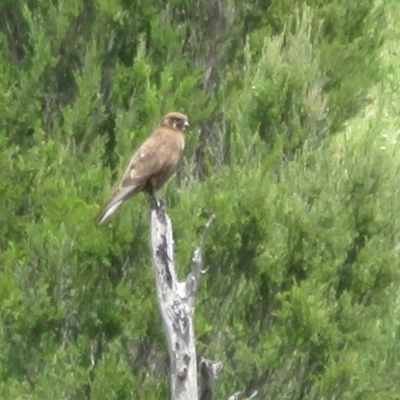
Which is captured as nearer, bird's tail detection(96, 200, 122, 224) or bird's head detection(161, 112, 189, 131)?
bird's tail detection(96, 200, 122, 224)

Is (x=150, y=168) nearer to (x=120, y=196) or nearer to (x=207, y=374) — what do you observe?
(x=120, y=196)

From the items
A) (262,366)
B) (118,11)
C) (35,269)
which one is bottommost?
(262,366)

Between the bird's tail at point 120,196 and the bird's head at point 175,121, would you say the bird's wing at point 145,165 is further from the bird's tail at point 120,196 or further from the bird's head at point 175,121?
the bird's head at point 175,121

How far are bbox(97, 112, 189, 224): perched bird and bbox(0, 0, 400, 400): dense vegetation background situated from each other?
678 mm

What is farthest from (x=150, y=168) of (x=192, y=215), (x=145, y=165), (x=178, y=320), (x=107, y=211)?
(x=178, y=320)

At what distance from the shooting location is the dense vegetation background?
7.00 metres

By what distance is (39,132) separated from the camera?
7934 millimetres

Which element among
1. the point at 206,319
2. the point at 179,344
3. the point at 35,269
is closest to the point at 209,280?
the point at 206,319

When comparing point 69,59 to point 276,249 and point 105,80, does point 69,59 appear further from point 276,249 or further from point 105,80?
point 276,249

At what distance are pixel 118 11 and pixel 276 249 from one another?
8.04 ft

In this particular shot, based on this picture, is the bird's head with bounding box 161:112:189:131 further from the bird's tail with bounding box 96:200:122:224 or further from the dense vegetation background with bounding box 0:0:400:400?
the bird's tail with bounding box 96:200:122:224

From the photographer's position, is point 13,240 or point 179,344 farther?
point 13,240

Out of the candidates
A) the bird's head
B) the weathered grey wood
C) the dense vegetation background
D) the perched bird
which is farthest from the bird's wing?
the weathered grey wood

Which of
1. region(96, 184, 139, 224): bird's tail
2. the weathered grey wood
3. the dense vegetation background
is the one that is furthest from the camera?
the dense vegetation background
